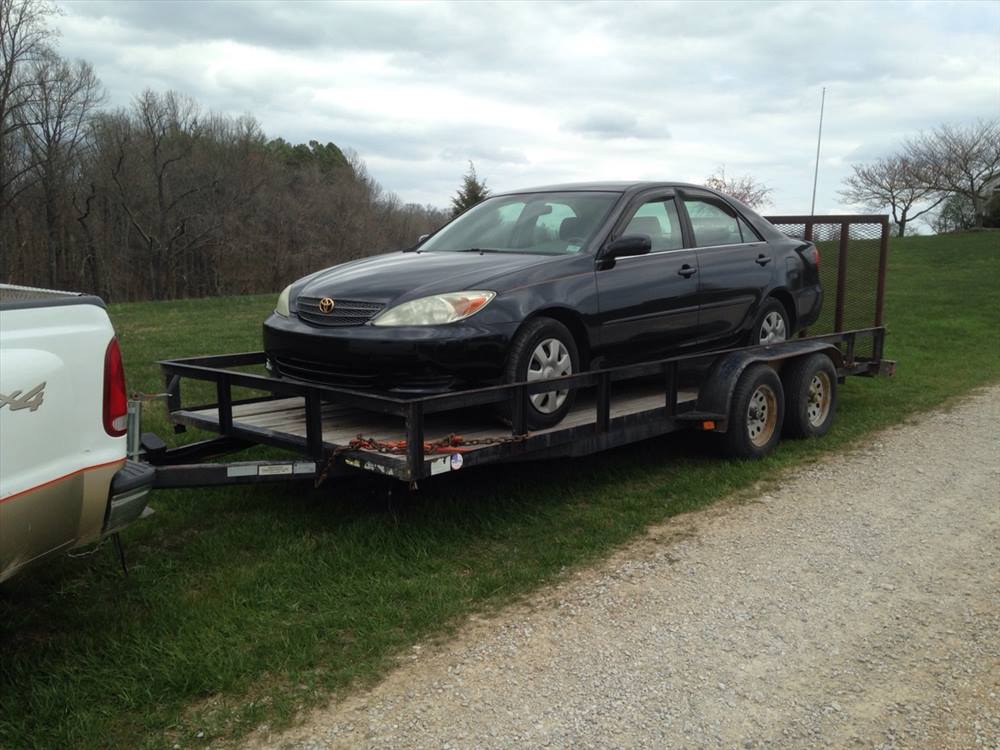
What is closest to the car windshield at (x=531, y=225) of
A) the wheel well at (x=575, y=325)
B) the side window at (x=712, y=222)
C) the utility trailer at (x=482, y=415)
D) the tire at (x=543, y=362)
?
the wheel well at (x=575, y=325)

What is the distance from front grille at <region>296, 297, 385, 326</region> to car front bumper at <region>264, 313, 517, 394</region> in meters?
0.06

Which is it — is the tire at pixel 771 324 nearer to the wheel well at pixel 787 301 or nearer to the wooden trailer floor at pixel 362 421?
the wheel well at pixel 787 301

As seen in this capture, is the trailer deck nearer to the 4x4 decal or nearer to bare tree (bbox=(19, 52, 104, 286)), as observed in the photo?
the 4x4 decal

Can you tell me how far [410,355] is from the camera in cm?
474

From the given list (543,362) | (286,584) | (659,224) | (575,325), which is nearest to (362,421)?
(543,362)

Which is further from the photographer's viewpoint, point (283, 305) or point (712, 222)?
point (712, 222)

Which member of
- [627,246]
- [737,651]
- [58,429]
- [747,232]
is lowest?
[737,651]

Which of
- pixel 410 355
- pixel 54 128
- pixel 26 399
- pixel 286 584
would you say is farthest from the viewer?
pixel 54 128

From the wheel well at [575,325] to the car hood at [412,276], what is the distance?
30 centimetres

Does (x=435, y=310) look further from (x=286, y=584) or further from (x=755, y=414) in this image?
(x=755, y=414)

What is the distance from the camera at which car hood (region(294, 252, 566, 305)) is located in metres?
4.96

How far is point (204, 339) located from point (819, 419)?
375 inches

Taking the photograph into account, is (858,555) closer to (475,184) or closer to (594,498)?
(594,498)

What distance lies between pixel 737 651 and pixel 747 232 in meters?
4.16
